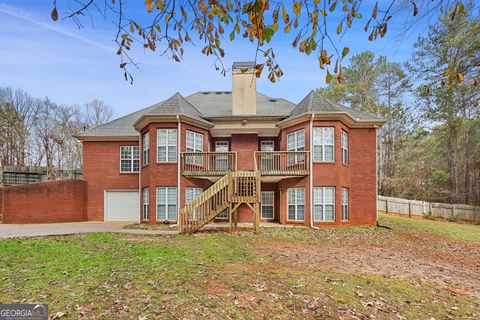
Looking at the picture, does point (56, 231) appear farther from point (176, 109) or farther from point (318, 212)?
point (318, 212)

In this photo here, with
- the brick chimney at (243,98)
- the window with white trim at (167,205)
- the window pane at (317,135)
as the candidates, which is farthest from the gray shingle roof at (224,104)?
the window with white trim at (167,205)

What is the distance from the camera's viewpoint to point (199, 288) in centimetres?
573

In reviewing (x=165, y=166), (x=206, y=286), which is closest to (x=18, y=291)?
(x=206, y=286)

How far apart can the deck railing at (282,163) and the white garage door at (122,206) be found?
880cm

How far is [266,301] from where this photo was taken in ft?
17.5

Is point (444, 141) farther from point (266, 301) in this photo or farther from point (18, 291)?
point (18, 291)

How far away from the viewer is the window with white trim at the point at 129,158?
67.7 ft

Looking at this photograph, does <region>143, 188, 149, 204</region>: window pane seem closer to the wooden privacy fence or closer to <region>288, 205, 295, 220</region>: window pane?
<region>288, 205, 295, 220</region>: window pane

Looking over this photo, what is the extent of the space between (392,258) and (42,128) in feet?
144

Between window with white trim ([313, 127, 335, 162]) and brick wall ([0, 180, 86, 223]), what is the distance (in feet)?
48.8

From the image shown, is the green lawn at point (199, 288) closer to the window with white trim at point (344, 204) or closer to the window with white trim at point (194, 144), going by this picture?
the window with white trim at point (194, 144)

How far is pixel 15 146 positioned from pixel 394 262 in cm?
4238

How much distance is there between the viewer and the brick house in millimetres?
16906

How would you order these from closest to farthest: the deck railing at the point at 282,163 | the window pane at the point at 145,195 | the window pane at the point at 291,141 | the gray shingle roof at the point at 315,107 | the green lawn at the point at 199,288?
the green lawn at the point at 199,288 < the deck railing at the point at 282,163 < the gray shingle roof at the point at 315,107 < the window pane at the point at 291,141 < the window pane at the point at 145,195
